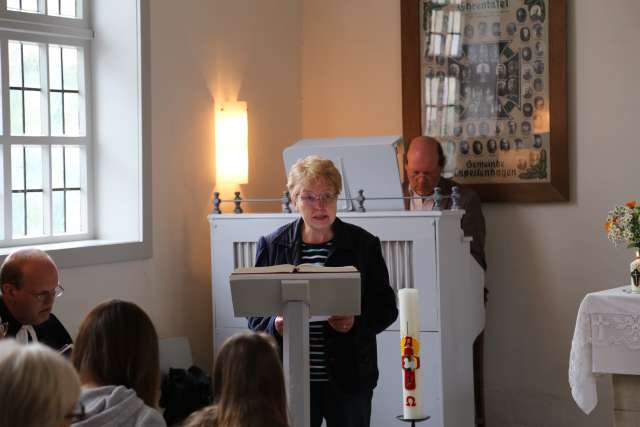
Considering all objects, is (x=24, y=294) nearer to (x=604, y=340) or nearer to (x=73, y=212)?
(x=73, y=212)

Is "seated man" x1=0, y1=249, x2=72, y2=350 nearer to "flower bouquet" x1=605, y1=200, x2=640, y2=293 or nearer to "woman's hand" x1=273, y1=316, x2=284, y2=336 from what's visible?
"woman's hand" x1=273, y1=316, x2=284, y2=336

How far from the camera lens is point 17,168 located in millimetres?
4844

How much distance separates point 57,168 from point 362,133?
2.12 m

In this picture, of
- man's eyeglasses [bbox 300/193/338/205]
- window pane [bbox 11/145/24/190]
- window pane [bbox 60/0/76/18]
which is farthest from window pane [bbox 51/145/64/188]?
man's eyeglasses [bbox 300/193/338/205]

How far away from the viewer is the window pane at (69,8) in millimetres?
5090

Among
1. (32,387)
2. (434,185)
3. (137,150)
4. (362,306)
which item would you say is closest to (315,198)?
(362,306)

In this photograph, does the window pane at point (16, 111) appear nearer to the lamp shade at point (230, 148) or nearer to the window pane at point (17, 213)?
the window pane at point (17, 213)

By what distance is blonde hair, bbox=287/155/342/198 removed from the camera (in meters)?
3.80

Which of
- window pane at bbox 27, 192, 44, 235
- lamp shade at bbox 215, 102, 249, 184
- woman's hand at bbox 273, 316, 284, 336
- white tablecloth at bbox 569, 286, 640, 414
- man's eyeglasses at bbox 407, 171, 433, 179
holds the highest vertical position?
lamp shade at bbox 215, 102, 249, 184

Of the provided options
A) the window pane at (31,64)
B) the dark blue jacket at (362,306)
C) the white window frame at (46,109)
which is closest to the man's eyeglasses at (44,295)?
the dark blue jacket at (362,306)

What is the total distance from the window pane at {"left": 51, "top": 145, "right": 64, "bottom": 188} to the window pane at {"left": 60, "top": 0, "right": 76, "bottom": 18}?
0.65 metres

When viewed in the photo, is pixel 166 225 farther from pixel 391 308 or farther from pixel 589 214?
pixel 589 214

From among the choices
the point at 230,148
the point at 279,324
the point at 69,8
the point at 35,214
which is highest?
the point at 69,8

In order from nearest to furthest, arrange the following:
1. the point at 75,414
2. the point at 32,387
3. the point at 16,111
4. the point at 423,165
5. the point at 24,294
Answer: the point at 32,387, the point at 75,414, the point at 24,294, the point at 16,111, the point at 423,165
